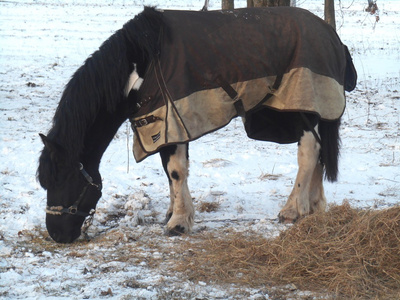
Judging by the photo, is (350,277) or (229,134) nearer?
(350,277)

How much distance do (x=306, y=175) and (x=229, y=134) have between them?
10.2ft

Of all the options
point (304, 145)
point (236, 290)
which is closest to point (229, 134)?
point (304, 145)

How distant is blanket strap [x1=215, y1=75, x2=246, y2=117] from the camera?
13.4ft

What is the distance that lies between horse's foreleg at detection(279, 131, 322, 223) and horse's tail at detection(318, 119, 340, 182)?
80mm

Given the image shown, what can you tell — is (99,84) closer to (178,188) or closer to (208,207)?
(178,188)

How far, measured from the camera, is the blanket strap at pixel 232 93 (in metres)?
4.09

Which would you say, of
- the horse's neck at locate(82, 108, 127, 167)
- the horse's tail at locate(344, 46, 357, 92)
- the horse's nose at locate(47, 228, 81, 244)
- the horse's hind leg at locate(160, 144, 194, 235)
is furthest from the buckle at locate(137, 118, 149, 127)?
the horse's tail at locate(344, 46, 357, 92)

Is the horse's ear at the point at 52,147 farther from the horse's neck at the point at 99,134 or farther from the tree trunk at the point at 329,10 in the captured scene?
the tree trunk at the point at 329,10

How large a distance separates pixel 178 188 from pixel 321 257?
1.34 metres

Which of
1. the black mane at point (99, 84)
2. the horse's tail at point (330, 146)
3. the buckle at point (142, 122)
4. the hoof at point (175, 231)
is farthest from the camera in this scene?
the horse's tail at point (330, 146)

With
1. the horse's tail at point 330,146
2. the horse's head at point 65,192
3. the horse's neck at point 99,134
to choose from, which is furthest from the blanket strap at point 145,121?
the horse's tail at point 330,146

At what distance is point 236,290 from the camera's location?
313 centimetres

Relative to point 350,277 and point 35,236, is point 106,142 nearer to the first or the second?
point 35,236

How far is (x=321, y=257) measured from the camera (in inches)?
131
